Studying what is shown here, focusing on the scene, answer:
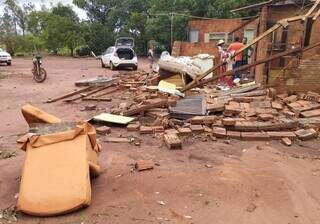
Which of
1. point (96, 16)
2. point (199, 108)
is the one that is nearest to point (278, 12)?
point (199, 108)

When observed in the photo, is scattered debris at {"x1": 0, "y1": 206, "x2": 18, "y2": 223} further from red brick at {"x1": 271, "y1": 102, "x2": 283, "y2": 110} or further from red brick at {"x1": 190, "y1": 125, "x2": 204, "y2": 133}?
red brick at {"x1": 271, "y1": 102, "x2": 283, "y2": 110}

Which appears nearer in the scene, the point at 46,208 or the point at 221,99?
the point at 46,208

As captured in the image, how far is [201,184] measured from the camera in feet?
16.8

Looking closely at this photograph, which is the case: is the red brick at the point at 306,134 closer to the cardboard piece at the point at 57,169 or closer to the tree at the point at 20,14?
the cardboard piece at the point at 57,169

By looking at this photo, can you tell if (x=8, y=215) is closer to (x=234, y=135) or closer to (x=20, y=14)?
(x=234, y=135)

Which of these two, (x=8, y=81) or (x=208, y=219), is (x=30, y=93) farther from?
(x=208, y=219)

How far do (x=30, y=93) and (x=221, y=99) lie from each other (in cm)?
775

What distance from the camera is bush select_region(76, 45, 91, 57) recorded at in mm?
41625

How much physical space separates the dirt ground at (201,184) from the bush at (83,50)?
115 feet

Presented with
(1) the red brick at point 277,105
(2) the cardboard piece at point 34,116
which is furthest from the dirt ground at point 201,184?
(1) the red brick at point 277,105

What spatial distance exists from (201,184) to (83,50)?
3872 centimetres

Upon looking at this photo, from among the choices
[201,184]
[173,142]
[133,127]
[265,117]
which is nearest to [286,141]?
[265,117]

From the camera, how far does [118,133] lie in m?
7.67

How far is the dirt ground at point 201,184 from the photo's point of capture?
430cm
